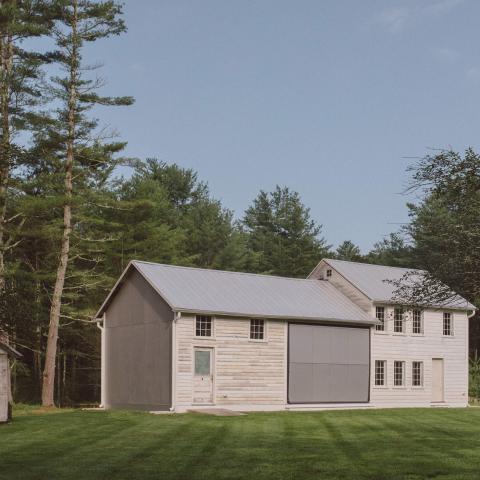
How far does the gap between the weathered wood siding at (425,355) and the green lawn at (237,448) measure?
10.9 m

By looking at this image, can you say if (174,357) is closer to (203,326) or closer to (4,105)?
(203,326)

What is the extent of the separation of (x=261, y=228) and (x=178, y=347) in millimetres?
44740

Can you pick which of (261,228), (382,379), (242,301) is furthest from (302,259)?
(242,301)

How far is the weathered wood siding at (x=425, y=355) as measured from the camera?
40.8 m

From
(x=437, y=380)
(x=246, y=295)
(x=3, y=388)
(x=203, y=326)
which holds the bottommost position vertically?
(x=437, y=380)

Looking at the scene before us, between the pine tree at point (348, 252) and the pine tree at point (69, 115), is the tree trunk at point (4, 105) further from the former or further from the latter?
the pine tree at point (348, 252)

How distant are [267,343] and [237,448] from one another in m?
16.9

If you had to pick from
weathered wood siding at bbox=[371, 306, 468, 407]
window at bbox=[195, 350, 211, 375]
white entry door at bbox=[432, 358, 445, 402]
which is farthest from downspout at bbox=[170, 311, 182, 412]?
white entry door at bbox=[432, 358, 445, 402]

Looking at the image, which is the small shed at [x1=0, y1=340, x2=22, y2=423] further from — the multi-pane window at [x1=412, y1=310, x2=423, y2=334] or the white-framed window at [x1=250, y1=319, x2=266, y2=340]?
the multi-pane window at [x1=412, y1=310, x2=423, y2=334]

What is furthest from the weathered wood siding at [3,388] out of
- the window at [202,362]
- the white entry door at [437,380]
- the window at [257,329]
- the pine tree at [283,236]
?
the pine tree at [283,236]

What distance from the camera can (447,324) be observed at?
44.2m

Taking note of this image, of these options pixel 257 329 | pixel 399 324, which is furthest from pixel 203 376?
pixel 399 324

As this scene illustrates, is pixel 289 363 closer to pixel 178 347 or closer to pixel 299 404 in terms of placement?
pixel 299 404

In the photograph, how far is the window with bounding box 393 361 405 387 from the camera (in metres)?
41.6
